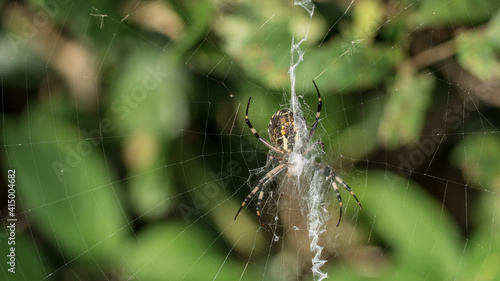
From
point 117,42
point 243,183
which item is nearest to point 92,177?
point 117,42

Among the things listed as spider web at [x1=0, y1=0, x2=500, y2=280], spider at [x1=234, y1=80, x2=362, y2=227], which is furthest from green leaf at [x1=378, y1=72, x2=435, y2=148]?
spider at [x1=234, y1=80, x2=362, y2=227]

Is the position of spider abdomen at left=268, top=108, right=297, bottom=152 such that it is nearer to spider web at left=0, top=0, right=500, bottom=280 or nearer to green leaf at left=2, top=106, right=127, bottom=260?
spider web at left=0, top=0, right=500, bottom=280

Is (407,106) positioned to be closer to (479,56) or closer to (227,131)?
(479,56)

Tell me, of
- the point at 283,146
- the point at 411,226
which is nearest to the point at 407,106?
the point at 411,226

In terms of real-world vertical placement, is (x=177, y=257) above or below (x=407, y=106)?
below

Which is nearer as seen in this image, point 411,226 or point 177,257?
point 177,257

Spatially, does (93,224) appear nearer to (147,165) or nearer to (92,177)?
(92,177)

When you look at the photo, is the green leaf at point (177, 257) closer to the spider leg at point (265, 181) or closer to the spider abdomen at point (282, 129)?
the spider leg at point (265, 181)

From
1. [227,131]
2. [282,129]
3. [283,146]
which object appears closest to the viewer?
[227,131]
